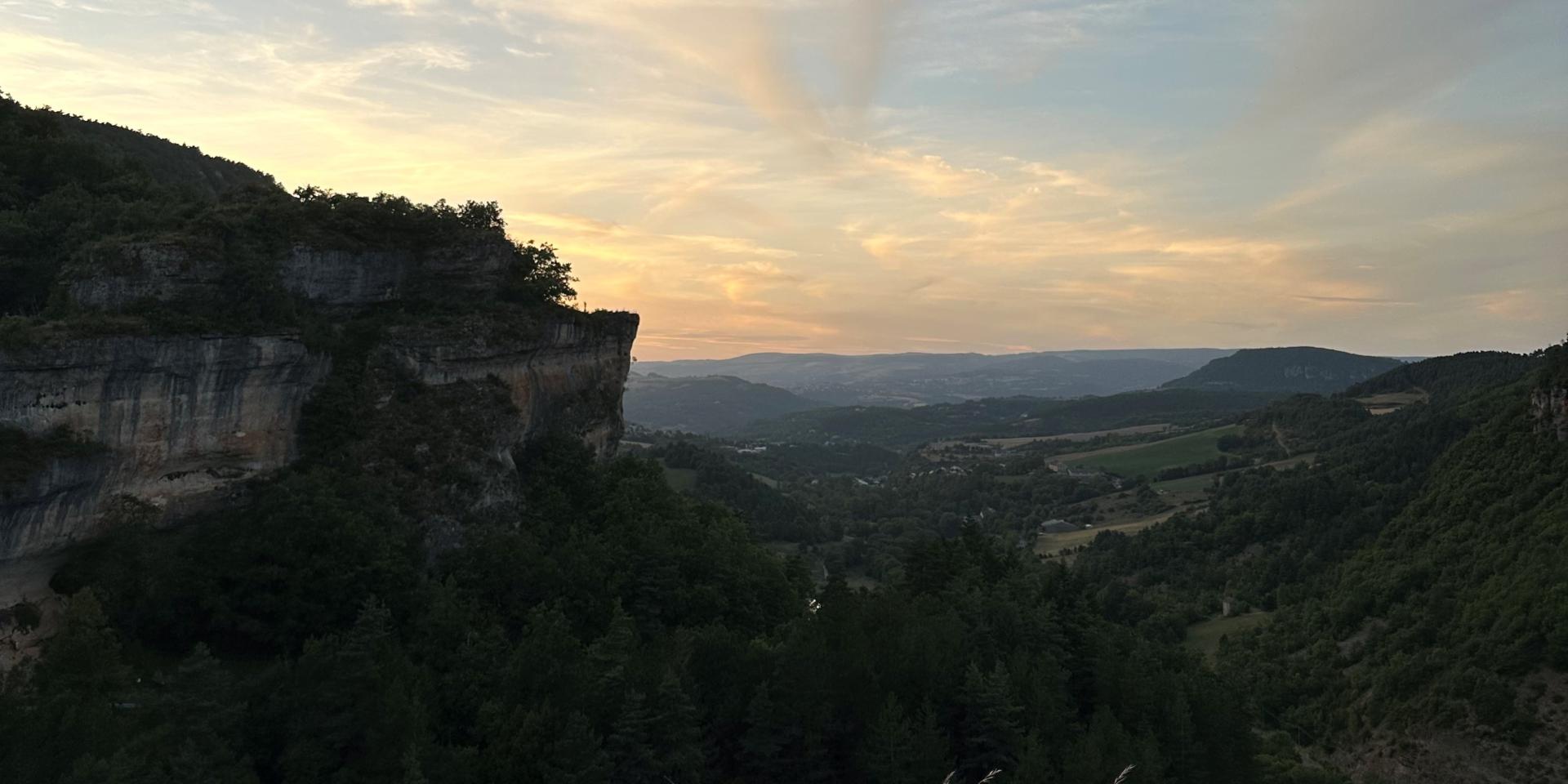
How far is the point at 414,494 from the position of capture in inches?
1256

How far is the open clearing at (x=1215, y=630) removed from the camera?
68.7m

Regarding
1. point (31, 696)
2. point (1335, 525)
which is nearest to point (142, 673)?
point (31, 696)

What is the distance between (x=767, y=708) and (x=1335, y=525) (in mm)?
74055

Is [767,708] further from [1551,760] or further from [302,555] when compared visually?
[1551,760]

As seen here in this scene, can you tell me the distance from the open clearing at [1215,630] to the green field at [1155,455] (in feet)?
235

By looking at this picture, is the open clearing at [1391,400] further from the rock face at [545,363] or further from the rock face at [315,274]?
the rock face at [315,274]

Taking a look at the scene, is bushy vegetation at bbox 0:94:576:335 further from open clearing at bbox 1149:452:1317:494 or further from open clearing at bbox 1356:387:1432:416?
open clearing at bbox 1356:387:1432:416

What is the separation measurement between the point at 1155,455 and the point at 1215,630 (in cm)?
8982

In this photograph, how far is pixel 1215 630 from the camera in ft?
237

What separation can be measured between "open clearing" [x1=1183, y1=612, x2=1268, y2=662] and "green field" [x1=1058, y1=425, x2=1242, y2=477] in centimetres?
7161

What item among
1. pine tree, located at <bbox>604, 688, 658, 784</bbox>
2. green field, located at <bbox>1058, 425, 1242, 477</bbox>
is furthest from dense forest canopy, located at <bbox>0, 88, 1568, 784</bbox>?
green field, located at <bbox>1058, 425, 1242, 477</bbox>

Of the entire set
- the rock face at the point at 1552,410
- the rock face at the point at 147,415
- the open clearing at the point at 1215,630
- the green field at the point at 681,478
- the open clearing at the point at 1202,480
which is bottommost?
the open clearing at the point at 1215,630

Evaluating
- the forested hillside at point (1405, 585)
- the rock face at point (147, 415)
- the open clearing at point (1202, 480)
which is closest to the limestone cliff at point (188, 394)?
the rock face at point (147, 415)

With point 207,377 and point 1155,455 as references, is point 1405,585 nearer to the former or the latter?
point 207,377
